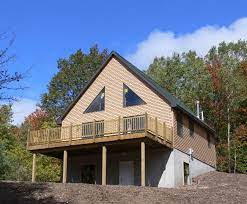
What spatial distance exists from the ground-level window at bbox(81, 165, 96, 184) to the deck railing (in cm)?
324

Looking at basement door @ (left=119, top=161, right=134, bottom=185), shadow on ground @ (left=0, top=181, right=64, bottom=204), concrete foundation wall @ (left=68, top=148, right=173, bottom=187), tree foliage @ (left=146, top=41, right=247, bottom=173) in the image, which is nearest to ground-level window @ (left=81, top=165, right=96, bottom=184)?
concrete foundation wall @ (left=68, top=148, right=173, bottom=187)

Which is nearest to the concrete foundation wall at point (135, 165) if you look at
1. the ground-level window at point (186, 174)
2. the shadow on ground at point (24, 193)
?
the ground-level window at point (186, 174)

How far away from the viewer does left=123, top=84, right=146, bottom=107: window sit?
92.5 ft

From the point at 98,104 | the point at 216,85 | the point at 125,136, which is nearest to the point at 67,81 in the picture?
the point at 216,85

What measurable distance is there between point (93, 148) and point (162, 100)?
4.99 m

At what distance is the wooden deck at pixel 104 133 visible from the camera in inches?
963

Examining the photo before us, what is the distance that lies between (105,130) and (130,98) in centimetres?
360

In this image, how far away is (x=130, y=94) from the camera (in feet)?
93.7

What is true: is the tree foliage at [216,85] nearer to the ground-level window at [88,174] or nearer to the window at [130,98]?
the ground-level window at [88,174]

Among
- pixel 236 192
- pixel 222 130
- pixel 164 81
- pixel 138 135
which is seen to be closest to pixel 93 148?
pixel 138 135

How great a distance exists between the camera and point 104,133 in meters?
25.5

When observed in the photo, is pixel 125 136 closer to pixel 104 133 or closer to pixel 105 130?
pixel 104 133

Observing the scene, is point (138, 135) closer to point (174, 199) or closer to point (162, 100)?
point (162, 100)

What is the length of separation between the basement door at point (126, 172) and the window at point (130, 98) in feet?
11.9
